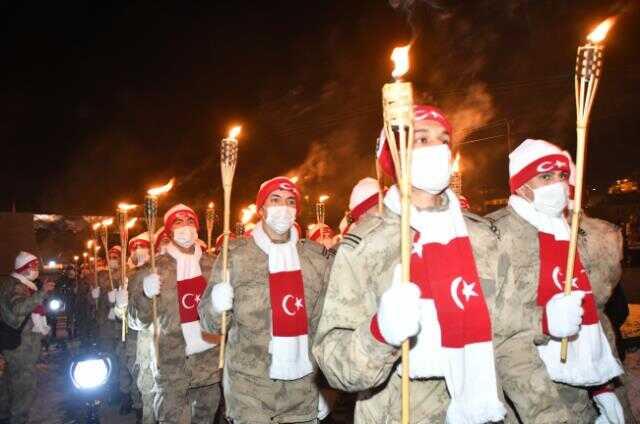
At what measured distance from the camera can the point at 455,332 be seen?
2246mm

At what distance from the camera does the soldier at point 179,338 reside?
561 centimetres

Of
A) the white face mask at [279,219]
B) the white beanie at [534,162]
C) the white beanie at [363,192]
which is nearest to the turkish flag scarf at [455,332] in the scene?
the white beanie at [534,162]

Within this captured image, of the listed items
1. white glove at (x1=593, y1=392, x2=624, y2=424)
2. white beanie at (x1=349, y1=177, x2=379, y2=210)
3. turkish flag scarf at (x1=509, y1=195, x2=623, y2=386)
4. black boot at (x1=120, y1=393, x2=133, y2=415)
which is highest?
white beanie at (x1=349, y1=177, x2=379, y2=210)

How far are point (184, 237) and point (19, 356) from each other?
11.2ft

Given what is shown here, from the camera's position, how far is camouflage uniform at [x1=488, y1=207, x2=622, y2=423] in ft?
8.07

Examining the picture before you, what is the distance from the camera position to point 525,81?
14875 millimetres

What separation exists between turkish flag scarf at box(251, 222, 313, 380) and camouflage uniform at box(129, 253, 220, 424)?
6.75ft

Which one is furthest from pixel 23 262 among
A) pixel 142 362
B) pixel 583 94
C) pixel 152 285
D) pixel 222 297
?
pixel 583 94

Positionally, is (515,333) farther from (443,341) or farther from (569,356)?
(569,356)

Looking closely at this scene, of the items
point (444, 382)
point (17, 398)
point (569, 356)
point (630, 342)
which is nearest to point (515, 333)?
point (444, 382)

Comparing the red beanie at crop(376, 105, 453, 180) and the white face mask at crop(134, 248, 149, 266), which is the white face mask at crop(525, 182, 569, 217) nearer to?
the red beanie at crop(376, 105, 453, 180)

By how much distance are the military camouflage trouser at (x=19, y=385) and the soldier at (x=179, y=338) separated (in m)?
2.47

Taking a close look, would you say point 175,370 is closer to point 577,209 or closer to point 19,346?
point 19,346

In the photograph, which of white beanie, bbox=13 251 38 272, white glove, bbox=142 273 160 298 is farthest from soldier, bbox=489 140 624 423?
white beanie, bbox=13 251 38 272
